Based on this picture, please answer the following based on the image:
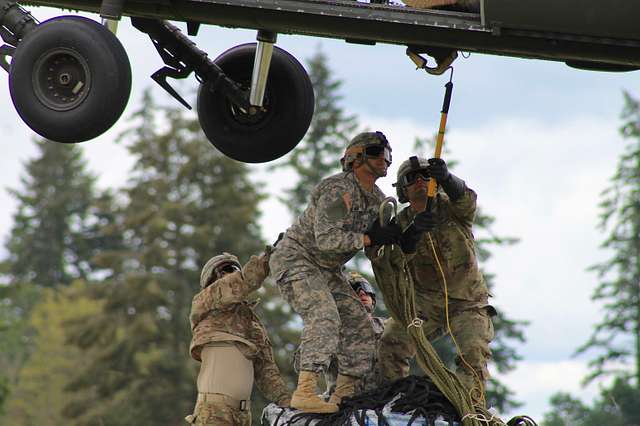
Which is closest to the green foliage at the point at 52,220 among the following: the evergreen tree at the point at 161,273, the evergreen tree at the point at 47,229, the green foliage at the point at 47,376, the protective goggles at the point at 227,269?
the evergreen tree at the point at 47,229

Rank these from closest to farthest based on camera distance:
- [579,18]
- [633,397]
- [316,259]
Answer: [579,18] < [316,259] < [633,397]

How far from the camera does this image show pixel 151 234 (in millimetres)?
34375

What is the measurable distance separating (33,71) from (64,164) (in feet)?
177

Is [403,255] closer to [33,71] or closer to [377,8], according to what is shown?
[377,8]

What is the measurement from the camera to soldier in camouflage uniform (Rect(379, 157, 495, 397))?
8.49 meters

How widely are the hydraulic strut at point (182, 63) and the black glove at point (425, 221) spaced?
1.43 metres

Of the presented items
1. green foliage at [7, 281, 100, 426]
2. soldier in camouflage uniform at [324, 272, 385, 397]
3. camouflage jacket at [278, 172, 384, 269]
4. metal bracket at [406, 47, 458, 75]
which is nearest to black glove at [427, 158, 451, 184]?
metal bracket at [406, 47, 458, 75]

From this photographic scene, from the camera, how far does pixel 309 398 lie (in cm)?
824

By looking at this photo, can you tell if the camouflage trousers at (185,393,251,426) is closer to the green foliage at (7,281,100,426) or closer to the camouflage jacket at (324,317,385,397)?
the camouflage jacket at (324,317,385,397)

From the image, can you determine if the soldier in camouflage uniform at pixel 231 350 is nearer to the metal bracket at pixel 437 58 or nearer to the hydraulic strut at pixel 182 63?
the hydraulic strut at pixel 182 63

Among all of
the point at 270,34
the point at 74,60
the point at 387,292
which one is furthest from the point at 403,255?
the point at 74,60

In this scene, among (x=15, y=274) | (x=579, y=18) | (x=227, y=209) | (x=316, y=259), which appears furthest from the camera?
(x=15, y=274)

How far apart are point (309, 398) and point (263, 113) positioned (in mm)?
2010

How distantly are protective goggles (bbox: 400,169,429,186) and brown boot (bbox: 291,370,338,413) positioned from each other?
4.42 feet
